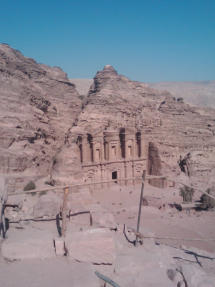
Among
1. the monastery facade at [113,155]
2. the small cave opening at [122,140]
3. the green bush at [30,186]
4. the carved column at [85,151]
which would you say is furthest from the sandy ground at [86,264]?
the small cave opening at [122,140]

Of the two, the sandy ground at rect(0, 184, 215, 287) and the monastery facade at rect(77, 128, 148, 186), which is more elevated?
the monastery facade at rect(77, 128, 148, 186)

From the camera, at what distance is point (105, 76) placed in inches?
1210

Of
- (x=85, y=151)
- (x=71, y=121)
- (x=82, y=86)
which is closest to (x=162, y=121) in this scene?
(x=85, y=151)

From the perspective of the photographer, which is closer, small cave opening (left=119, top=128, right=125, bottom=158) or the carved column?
the carved column

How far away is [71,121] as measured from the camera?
2548 centimetres

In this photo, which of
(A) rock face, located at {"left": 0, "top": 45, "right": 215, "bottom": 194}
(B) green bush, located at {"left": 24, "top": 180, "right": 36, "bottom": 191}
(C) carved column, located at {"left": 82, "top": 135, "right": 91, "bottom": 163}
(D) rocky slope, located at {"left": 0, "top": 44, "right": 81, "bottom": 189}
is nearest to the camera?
(B) green bush, located at {"left": 24, "top": 180, "right": 36, "bottom": 191}

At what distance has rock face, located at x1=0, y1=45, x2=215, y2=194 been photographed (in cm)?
1630

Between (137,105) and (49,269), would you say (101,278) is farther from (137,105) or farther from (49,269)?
(137,105)

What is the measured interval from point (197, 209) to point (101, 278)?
46.9 feet

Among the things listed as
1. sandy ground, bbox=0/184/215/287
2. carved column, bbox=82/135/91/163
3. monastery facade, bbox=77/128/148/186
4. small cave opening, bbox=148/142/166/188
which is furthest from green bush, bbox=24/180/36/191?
small cave opening, bbox=148/142/166/188

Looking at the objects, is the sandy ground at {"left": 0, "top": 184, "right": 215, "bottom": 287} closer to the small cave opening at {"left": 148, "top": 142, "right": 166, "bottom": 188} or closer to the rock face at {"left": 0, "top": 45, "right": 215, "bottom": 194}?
the rock face at {"left": 0, "top": 45, "right": 215, "bottom": 194}

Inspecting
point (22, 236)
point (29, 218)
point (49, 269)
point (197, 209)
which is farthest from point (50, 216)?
point (197, 209)

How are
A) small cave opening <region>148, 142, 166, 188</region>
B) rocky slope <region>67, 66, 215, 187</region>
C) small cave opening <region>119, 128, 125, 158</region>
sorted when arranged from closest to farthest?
small cave opening <region>119, 128, 125, 158</region> → small cave opening <region>148, 142, 166, 188</region> → rocky slope <region>67, 66, 215, 187</region>

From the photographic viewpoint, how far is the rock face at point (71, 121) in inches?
642
